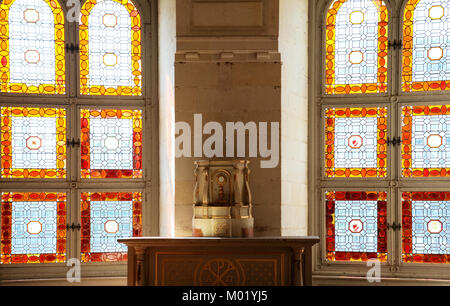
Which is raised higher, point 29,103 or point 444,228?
point 29,103

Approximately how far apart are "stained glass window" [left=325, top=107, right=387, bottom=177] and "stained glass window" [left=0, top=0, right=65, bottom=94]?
2.91 metres

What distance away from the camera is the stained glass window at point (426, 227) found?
6.99 meters

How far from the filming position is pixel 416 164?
7.14 meters

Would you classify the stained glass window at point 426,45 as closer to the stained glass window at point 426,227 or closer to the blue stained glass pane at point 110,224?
the stained glass window at point 426,227

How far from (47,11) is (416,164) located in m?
4.20

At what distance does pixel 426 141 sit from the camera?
7.10m

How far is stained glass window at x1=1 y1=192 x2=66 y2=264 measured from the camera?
713 centimetres

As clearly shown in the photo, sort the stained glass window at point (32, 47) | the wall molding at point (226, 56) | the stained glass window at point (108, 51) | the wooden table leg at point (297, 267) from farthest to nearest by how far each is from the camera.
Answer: the stained glass window at point (108, 51), the stained glass window at point (32, 47), the wall molding at point (226, 56), the wooden table leg at point (297, 267)

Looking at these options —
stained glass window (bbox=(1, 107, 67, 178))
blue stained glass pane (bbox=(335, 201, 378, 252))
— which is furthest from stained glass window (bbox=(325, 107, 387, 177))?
stained glass window (bbox=(1, 107, 67, 178))

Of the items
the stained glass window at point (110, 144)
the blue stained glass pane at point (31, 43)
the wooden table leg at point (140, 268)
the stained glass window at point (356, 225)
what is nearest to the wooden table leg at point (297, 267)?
the wooden table leg at point (140, 268)

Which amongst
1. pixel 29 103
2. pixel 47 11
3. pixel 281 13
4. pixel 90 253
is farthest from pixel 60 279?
pixel 281 13

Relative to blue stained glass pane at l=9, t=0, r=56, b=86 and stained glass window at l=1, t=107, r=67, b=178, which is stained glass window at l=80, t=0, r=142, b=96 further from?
stained glass window at l=1, t=107, r=67, b=178

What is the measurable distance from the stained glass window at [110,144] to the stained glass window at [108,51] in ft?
0.85

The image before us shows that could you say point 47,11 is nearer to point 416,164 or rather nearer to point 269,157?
point 269,157
